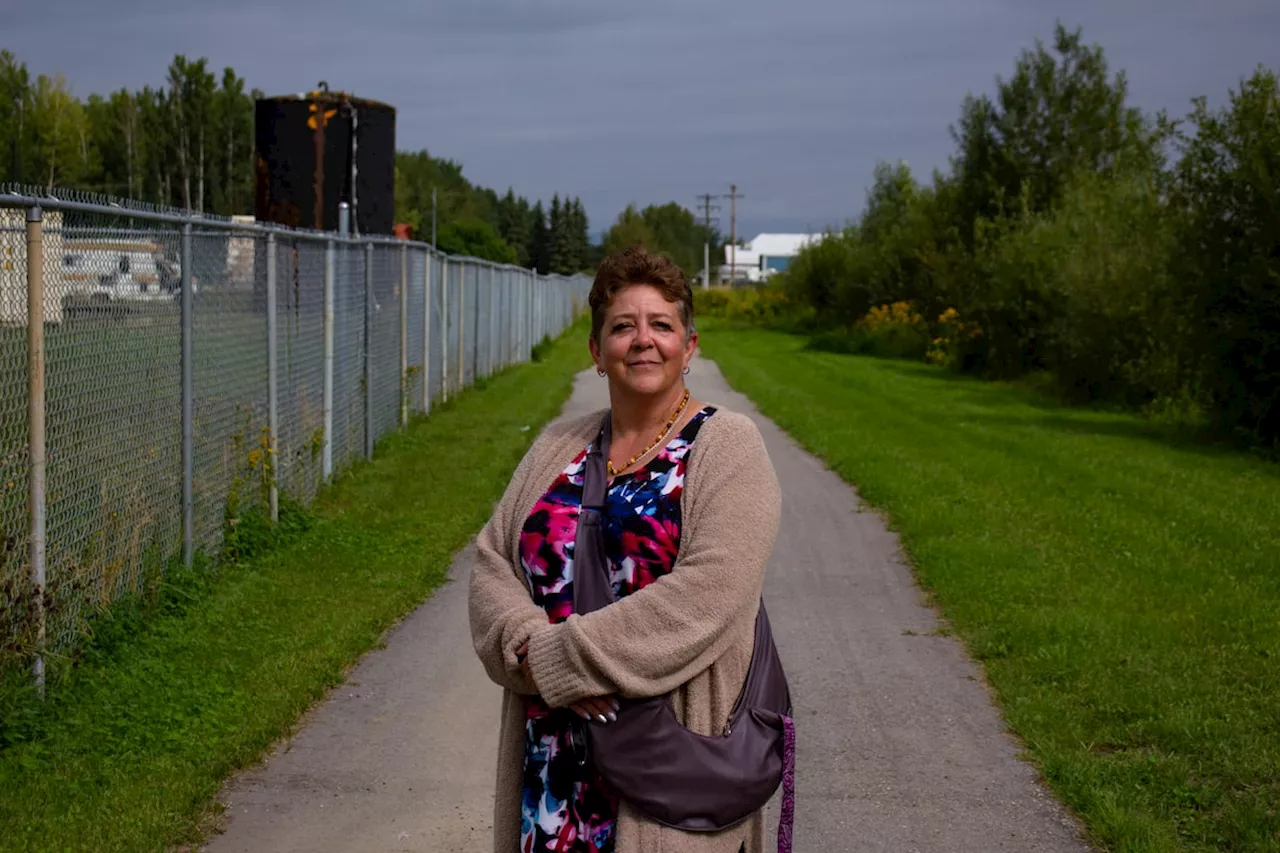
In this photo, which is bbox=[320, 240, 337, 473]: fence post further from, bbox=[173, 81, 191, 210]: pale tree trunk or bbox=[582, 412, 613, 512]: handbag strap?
bbox=[173, 81, 191, 210]: pale tree trunk

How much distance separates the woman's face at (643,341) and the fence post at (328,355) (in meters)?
9.27

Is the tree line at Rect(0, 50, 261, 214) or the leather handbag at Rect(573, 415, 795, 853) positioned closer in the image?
the leather handbag at Rect(573, 415, 795, 853)

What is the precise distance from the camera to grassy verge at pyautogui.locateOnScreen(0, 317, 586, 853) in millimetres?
5117

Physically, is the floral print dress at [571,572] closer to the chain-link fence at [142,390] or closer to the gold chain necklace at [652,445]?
the gold chain necklace at [652,445]

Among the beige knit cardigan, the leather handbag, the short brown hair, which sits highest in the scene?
the short brown hair

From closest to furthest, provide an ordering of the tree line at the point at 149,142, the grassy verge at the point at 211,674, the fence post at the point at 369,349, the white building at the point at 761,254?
the grassy verge at the point at 211,674 < the fence post at the point at 369,349 < the tree line at the point at 149,142 < the white building at the point at 761,254

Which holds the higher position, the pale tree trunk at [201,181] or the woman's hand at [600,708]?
the pale tree trunk at [201,181]

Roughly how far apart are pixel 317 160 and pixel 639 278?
2022 centimetres

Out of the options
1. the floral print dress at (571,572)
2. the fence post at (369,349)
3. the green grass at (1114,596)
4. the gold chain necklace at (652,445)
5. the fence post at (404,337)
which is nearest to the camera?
the floral print dress at (571,572)

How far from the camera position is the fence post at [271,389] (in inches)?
392

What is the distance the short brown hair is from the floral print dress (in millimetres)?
271

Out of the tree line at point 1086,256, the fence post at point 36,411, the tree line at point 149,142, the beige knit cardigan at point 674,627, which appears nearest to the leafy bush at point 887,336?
the tree line at point 1086,256

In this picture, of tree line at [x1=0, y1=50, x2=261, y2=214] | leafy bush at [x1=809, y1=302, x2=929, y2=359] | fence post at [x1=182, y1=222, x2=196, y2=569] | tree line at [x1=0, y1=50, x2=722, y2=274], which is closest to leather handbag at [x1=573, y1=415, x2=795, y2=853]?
fence post at [x1=182, y1=222, x2=196, y2=569]

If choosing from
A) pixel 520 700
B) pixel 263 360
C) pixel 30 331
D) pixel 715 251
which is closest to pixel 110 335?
pixel 30 331
